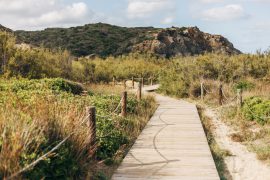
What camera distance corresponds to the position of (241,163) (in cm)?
913

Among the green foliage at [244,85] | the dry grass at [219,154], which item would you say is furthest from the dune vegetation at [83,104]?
the dry grass at [219,154]

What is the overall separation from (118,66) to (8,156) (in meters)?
31.0

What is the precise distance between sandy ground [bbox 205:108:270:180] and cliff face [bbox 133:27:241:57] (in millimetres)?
51063

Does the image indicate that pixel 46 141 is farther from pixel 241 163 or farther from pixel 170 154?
pixel 241 163

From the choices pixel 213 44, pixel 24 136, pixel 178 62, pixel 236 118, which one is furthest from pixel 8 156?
pixel 213 44

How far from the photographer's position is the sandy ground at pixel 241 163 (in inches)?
322

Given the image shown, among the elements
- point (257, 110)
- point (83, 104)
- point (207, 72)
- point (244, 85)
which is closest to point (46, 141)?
point (83, 104)

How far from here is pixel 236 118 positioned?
1426 cm

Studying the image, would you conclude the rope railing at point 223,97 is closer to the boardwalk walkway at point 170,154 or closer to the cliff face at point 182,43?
the boardwalk walkway at point 170,154

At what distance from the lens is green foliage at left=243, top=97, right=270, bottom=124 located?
1295cm

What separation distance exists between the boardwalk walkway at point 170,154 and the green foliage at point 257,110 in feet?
6.46

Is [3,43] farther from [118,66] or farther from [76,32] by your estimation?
[76,32]

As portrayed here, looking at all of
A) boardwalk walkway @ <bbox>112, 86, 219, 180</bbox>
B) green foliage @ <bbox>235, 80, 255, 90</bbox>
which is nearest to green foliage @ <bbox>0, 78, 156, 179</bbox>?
boardwalk walkway @ <bbox>112, 86, 219, 180</bbox>

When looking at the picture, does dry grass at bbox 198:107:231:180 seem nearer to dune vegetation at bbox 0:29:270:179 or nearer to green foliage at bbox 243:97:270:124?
dune vegetation at bbox 0:29:270:179
